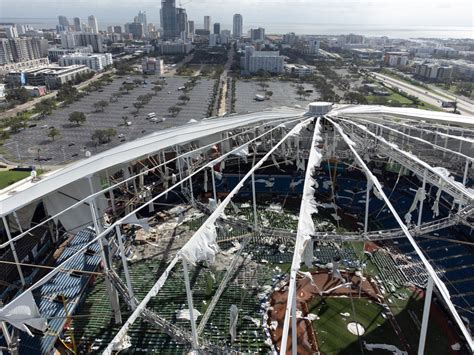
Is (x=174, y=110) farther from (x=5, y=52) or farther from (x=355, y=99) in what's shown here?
(x=5, y=52)

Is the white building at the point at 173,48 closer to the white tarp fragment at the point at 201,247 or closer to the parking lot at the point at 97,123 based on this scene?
the parking lot at the point at 97,123

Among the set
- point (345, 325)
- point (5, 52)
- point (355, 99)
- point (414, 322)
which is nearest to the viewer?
point (345, 325)

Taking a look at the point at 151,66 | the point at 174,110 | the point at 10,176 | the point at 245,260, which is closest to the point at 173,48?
the point at 151,66

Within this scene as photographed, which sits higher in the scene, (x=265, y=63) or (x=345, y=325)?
(x=265, y=63)

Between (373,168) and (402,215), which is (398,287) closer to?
(402,215)

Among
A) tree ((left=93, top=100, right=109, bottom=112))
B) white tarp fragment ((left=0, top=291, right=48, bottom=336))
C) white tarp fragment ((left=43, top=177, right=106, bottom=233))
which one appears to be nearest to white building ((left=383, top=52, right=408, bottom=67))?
Answer: tree ((left=93, top=100, right=109, bottom=112))

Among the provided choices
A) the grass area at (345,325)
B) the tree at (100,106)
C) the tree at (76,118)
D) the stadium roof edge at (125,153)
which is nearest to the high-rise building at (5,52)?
the tree at (100,106)

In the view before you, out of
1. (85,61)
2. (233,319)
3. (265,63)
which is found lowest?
(233,319)
